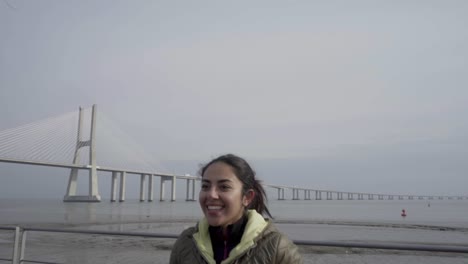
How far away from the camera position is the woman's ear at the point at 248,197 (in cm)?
176

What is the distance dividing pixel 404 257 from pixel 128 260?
681cm

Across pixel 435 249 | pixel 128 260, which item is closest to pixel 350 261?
pixel 128 260

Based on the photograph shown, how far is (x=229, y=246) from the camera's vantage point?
5.50 ft

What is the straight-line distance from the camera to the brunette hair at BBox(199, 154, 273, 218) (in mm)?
1735

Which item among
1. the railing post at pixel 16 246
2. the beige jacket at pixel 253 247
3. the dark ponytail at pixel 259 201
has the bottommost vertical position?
the railing post at pixel 16 246

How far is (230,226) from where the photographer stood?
1.70 meters

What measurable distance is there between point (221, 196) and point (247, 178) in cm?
15

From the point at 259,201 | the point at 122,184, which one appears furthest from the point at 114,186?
the point at 259,201

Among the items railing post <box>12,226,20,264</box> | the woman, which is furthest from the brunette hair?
railing post <box>12,226,20,264</box>

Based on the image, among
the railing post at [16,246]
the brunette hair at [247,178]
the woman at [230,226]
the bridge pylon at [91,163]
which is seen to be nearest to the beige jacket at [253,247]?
the woman at [230,226]

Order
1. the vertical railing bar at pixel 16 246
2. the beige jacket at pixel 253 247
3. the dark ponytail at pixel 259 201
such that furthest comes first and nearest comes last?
1. the vertical railing bar at pixel 16 246
2. the dark ponytail at pixel 259 201
3. the beige jacket at pixel 253 247

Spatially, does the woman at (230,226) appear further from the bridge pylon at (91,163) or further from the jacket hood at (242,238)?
the bridge pylon at (91,163)

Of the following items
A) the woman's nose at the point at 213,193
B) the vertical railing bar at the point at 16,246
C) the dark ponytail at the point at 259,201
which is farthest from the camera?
the vertical railing bar at the point at 16,246

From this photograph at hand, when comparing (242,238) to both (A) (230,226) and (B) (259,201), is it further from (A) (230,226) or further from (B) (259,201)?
(B) (259,201)
